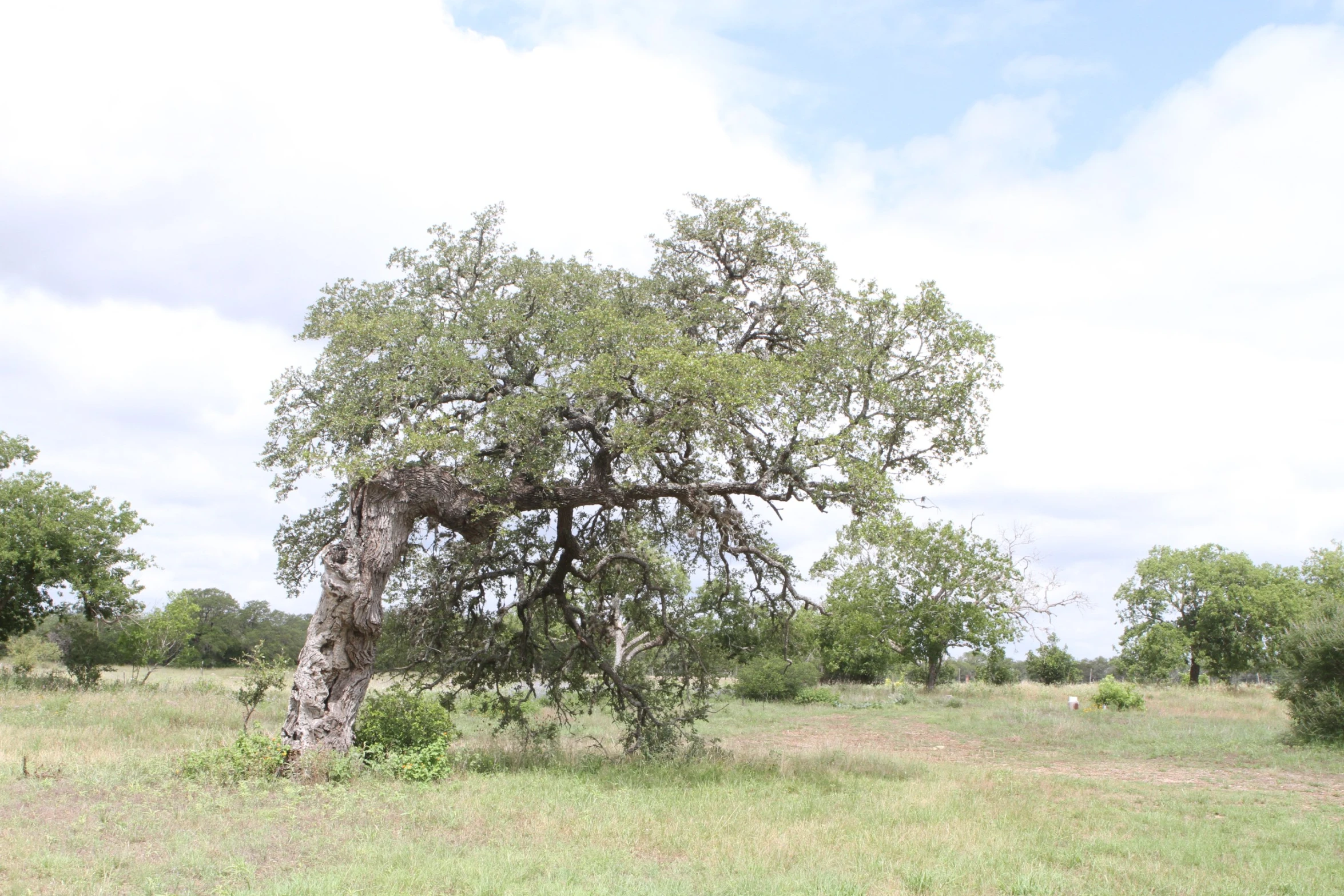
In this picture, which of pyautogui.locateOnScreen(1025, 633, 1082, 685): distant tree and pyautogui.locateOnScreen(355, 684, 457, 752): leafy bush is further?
pyautogui.locateOnScreen(1025, 633, 1082, 685): distant tree

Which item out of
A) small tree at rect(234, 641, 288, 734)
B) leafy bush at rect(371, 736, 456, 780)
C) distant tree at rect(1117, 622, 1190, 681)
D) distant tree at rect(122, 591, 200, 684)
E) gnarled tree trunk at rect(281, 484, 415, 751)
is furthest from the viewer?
distant tree at rect(1117, 622, 1190, 681)

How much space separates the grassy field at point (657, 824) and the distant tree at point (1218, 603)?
34.5 meters

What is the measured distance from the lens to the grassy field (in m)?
7.55

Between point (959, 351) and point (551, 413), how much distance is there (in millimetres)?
7069

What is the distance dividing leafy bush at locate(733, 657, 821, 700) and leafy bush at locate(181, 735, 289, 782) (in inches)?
1011

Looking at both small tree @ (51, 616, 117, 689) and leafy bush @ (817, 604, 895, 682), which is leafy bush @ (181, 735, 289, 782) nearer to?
small tree @ (51, 616, 117, 689)

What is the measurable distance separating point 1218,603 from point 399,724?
5140 cm

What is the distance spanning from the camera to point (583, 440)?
15.2 meters

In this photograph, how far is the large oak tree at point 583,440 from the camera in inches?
504

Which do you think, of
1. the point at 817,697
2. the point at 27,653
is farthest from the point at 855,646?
the point at 27,653

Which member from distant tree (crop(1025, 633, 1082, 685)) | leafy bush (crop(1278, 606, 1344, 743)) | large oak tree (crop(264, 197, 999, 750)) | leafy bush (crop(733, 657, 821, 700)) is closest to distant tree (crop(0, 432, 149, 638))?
large oak tree (crop(264, 197, 999, 750))

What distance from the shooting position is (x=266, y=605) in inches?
2822

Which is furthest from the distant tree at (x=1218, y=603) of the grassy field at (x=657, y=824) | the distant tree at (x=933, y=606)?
the grassy field at (x=657, y=824)

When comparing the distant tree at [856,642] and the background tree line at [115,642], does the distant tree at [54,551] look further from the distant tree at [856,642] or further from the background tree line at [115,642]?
the distant tree at [856,642]
